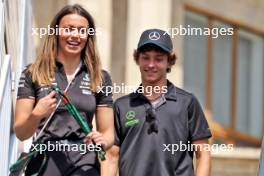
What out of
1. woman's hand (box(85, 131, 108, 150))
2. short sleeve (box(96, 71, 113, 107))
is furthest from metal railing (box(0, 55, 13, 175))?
woman's hand (box(85, 131, 108, 150))

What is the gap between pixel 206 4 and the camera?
57.2 ft

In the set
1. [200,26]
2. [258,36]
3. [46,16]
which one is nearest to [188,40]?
[200,26]

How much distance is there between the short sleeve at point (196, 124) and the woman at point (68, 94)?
505 mm

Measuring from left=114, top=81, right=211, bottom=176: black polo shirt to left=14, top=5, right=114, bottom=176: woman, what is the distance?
12cm

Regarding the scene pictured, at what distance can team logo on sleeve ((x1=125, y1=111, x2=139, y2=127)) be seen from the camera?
651 centimetres

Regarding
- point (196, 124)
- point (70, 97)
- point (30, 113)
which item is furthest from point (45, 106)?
point (196, 124)

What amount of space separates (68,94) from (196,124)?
829 mm

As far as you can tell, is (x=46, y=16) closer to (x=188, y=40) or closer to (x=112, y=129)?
(x=188, y=40)

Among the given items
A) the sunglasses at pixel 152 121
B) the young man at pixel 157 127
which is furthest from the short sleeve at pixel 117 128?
→ the sunglasses at pixel 152 121

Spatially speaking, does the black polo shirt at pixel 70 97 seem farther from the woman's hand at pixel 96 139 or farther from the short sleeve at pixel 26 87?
the woman's hand at pixel 96 139

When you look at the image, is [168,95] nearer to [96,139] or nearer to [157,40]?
[157,40]

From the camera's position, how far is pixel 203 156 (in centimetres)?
658

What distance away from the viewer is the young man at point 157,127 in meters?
6.43

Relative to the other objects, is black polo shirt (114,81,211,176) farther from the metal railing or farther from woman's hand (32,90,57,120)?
the metal railing
